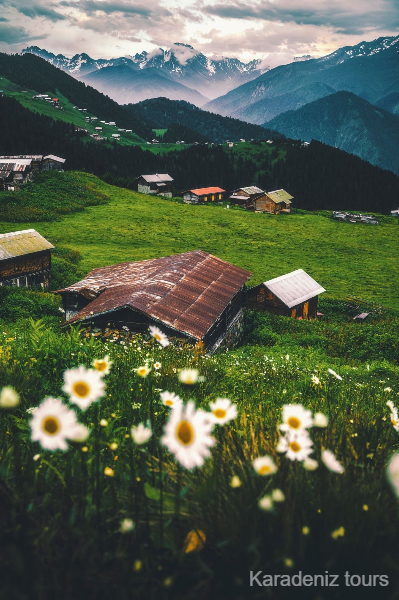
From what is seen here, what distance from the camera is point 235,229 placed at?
234 ft

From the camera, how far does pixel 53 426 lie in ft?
5.63

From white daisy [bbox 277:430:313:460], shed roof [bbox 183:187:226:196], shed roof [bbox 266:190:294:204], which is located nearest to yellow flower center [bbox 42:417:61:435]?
white daisy [bbox 277:430:313:460]

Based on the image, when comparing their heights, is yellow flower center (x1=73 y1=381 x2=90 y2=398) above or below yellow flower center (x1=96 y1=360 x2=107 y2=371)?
above

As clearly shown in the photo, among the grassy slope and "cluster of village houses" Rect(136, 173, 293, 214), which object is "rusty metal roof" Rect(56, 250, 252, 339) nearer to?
the grassy slope

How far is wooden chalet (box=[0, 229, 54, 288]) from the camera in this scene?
33.9 meters

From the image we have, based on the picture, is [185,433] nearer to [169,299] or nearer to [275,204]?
[169,299]

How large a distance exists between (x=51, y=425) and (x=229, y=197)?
11138 cm

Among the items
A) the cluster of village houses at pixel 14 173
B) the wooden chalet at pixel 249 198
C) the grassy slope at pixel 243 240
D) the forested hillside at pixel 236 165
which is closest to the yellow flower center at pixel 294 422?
the grassy slope at pixel 243 240

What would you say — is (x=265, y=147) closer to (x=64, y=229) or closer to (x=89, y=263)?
(x=64, y=229)

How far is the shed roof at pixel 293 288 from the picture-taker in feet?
109

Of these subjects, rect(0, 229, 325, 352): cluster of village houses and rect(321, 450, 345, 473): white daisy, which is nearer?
rect(321, 450, 345, 473): white daisy

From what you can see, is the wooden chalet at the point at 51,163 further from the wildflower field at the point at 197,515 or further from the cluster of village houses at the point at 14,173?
the wildflower field at the point at 197,515

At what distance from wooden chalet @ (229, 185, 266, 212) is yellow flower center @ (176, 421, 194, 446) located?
98542mm

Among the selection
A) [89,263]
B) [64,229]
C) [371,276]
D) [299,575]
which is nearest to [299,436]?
[299,575]
